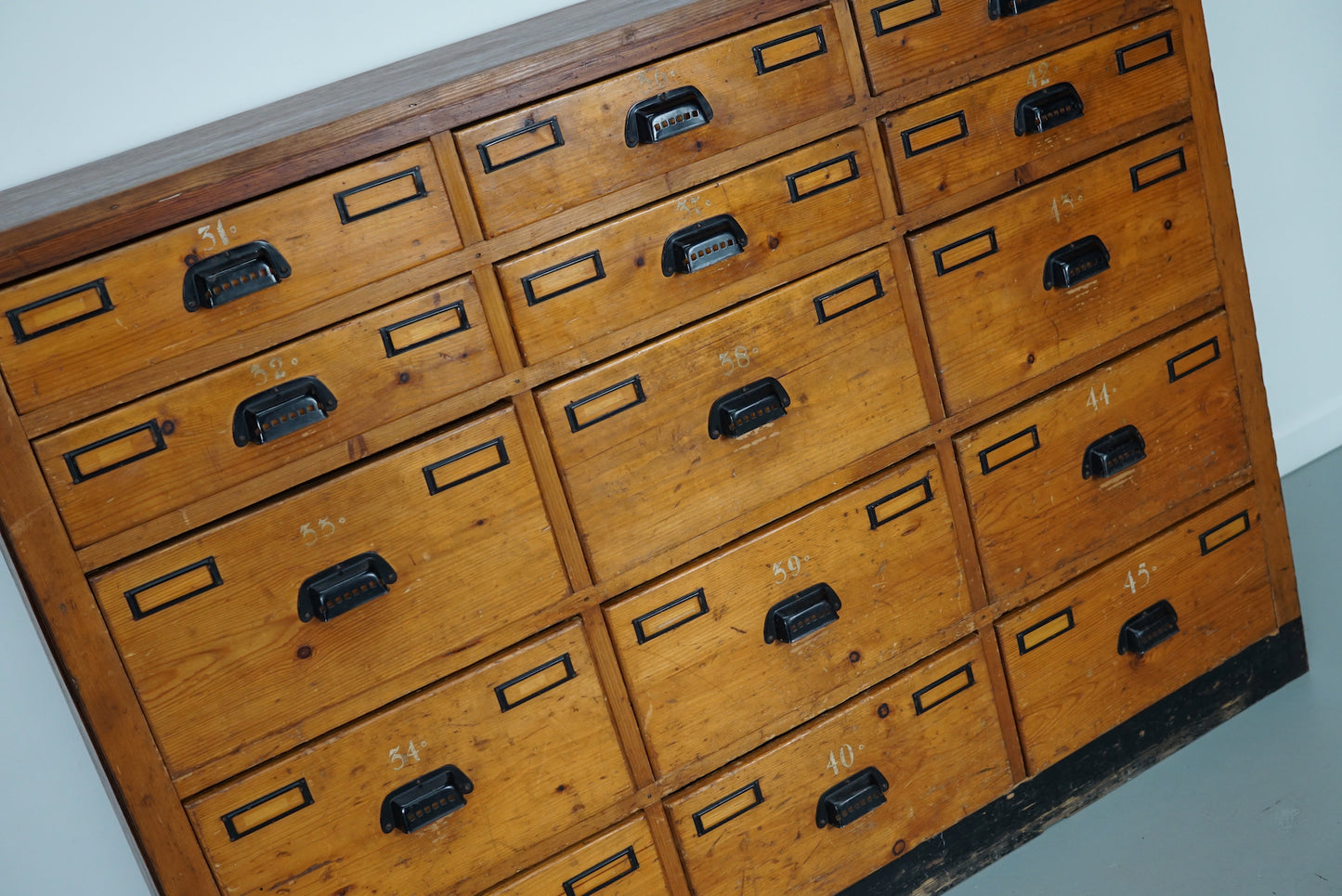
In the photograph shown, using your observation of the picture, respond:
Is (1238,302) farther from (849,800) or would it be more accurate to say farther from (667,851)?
(667,851)

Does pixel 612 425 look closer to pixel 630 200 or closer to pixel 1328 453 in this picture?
pixel 630 200

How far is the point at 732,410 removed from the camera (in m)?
1.86

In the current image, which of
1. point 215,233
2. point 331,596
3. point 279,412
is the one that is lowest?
point 331,596

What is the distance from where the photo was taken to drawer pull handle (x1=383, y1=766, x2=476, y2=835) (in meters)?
1.74

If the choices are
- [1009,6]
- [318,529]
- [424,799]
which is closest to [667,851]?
[424,799]

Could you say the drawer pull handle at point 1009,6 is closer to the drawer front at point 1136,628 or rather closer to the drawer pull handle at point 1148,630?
the drawer front at point 1136,628

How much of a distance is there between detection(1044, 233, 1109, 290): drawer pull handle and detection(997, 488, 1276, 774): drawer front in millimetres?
536

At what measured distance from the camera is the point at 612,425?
180 centimetres

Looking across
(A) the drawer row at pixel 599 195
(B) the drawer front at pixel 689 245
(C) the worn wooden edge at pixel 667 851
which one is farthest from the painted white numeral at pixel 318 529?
(C) the worn wooden edge at pixel 667 851

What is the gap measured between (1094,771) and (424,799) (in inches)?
51.3

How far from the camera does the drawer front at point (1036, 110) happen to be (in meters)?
1.94

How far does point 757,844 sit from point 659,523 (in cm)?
58

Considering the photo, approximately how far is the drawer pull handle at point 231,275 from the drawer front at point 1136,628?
1363mm

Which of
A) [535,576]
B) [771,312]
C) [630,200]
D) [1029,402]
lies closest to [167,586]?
[535,576]
